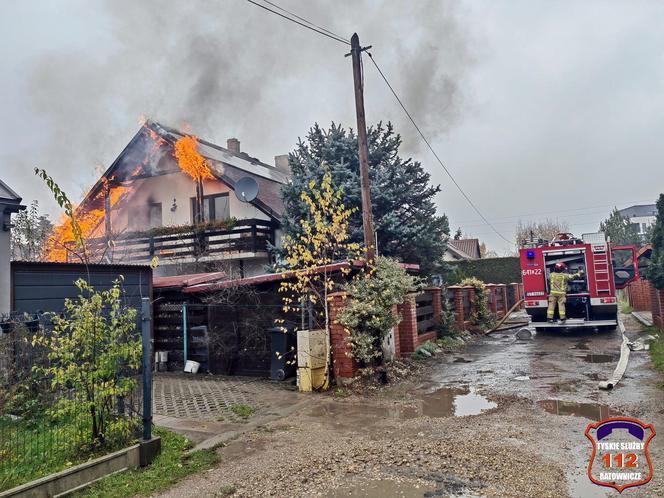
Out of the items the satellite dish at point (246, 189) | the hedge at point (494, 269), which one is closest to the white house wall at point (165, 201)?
the satellite dish at point (246, 189)

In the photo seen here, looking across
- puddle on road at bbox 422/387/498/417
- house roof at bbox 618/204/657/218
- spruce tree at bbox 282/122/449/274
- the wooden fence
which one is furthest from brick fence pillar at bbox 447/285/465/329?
house roof at bbox 618/204/657/218

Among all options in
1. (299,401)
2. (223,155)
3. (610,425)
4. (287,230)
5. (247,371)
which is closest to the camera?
(610,425)

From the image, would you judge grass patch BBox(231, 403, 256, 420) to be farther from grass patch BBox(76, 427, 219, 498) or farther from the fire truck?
the fire truck

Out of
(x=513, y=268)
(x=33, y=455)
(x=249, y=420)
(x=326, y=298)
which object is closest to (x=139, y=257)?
(x=326, y=298)

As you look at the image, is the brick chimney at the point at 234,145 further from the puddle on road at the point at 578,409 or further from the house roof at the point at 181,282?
the puddle on road at the point at 578,409

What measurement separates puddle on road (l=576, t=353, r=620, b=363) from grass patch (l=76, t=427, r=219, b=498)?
8.54 metres

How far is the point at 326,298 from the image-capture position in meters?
8.69

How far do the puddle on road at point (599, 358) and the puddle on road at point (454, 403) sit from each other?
3.95 m

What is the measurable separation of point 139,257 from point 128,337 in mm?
14043

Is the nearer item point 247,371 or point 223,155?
point 247,371

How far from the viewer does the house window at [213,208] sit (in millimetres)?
18594

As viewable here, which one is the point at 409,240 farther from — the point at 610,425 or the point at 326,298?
the point at 610,425

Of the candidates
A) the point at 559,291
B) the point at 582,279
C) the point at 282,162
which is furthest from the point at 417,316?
the point at 282,162

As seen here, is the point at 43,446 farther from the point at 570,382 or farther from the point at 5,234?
the point at 570,382
